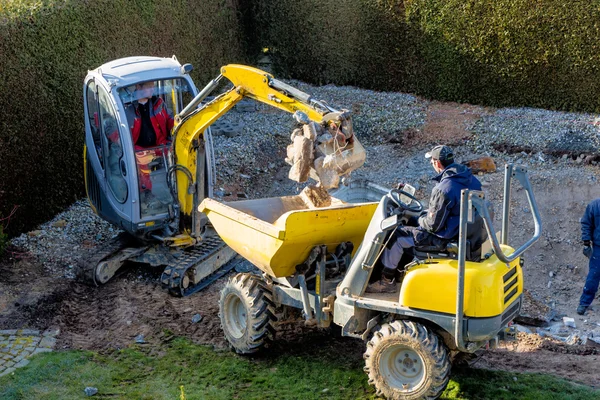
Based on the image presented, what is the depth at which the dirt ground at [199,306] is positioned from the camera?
8.27 meters

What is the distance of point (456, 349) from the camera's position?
273 inches

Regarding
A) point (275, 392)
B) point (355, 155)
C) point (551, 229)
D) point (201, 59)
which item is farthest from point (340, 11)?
point (275, 392)

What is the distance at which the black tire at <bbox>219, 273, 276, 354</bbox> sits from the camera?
8.05 meters

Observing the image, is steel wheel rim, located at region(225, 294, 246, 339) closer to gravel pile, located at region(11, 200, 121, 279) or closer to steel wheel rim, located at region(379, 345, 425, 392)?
steel wheel rim, located at region(379, 345, 425, 392)

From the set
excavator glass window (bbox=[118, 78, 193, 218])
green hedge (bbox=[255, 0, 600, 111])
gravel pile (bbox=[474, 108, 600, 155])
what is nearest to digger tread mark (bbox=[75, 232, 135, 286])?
excavator glass window (bbox=[118, 78, 193, 218])

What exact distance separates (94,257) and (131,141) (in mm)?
1618

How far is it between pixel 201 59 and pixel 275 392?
11.5 m

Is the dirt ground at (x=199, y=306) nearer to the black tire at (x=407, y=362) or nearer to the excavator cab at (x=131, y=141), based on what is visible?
the excavator cab at (x=131, y=141)

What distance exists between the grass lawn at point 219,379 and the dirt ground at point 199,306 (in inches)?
12.2

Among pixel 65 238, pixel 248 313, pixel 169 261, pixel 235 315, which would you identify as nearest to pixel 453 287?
pixel 248 313

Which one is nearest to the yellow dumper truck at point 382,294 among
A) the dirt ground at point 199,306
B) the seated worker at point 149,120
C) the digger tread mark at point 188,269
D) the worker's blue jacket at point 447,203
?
the worker's blue jacket at point 447,203

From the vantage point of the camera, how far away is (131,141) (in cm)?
982

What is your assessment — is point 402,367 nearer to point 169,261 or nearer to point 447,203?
point 447,203

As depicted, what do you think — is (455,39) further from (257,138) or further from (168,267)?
(168,267)
